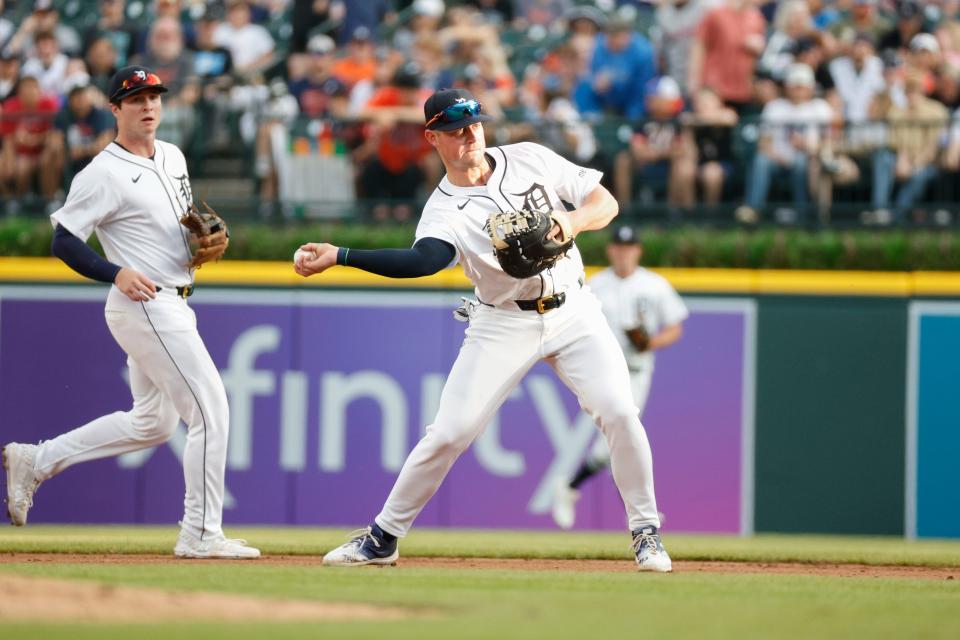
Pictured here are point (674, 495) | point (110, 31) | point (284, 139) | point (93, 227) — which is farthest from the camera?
point (110, 31)

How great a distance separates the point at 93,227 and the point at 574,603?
2984 millimetres

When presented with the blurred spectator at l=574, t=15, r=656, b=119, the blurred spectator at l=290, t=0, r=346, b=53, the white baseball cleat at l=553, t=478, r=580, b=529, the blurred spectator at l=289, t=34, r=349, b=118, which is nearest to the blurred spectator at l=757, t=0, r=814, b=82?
the blurred spectator at l=574, t=15, r=656, b=119

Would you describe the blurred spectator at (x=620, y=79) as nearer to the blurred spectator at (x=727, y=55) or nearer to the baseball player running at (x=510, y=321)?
the blurred spectator at (x=727, y=55)

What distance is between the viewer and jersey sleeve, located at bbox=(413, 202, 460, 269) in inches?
245

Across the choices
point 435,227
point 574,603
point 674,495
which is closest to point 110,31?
point 674,495

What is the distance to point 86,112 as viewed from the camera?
11328mm

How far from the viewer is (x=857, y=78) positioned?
12.0 m

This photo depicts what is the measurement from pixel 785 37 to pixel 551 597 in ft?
27.4

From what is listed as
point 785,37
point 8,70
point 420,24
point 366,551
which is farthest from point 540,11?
point 366,551

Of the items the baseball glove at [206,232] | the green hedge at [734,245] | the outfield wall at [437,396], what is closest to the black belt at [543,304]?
the baseball glove at [206,232]

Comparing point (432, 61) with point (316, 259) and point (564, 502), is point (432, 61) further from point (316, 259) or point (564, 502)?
point (316, 259)

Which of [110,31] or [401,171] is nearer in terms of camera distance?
[401,171]

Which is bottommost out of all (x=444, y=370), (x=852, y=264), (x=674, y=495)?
(x=674, y=495)

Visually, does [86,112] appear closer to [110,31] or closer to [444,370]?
[110,31]
